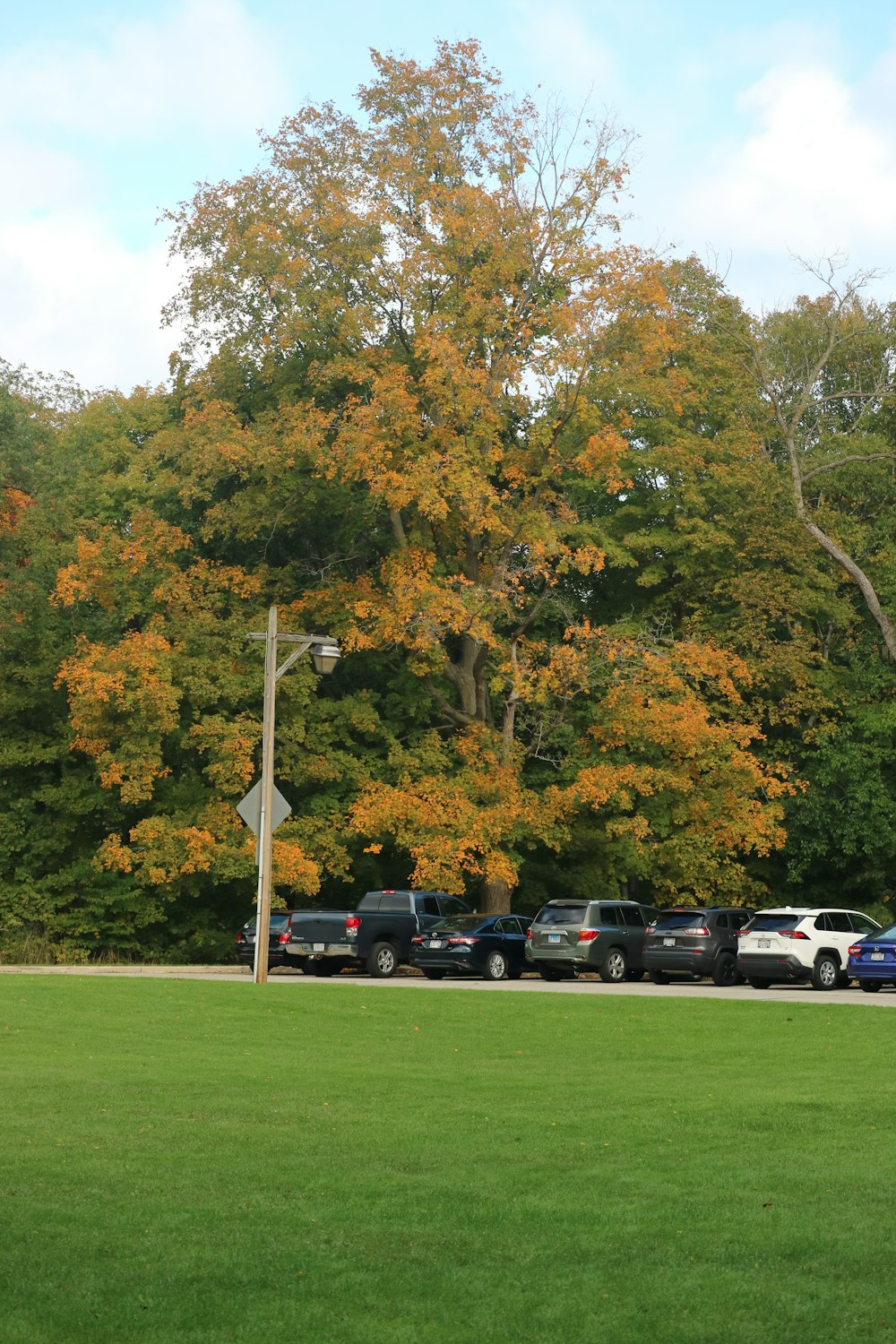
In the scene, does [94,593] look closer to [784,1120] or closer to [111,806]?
[111,806]

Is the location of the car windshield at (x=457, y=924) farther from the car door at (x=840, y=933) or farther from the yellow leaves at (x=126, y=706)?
the yellow leaves at (x=126, y=706)

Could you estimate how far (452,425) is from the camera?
4009 centimetres

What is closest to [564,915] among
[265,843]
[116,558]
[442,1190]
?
[265,843]

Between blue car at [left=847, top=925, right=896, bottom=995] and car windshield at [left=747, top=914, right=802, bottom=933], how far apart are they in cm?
132

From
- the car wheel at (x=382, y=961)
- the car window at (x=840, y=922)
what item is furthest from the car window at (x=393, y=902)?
the car window at (x=840, y=922)

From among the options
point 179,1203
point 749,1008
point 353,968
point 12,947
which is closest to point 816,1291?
point 179,1203

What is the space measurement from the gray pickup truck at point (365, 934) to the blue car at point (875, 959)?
388 inches

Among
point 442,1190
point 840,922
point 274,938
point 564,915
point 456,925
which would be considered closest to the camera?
point 442,1190

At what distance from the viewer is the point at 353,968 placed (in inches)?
1508

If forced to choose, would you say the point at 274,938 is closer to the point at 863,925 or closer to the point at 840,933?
the point at 840,933

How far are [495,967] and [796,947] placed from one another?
6.63 metres

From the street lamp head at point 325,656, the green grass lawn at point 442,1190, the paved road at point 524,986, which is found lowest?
the green grass lawn at point 442,1190

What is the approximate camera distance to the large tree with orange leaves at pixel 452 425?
38844mm

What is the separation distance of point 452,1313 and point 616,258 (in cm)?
3731
